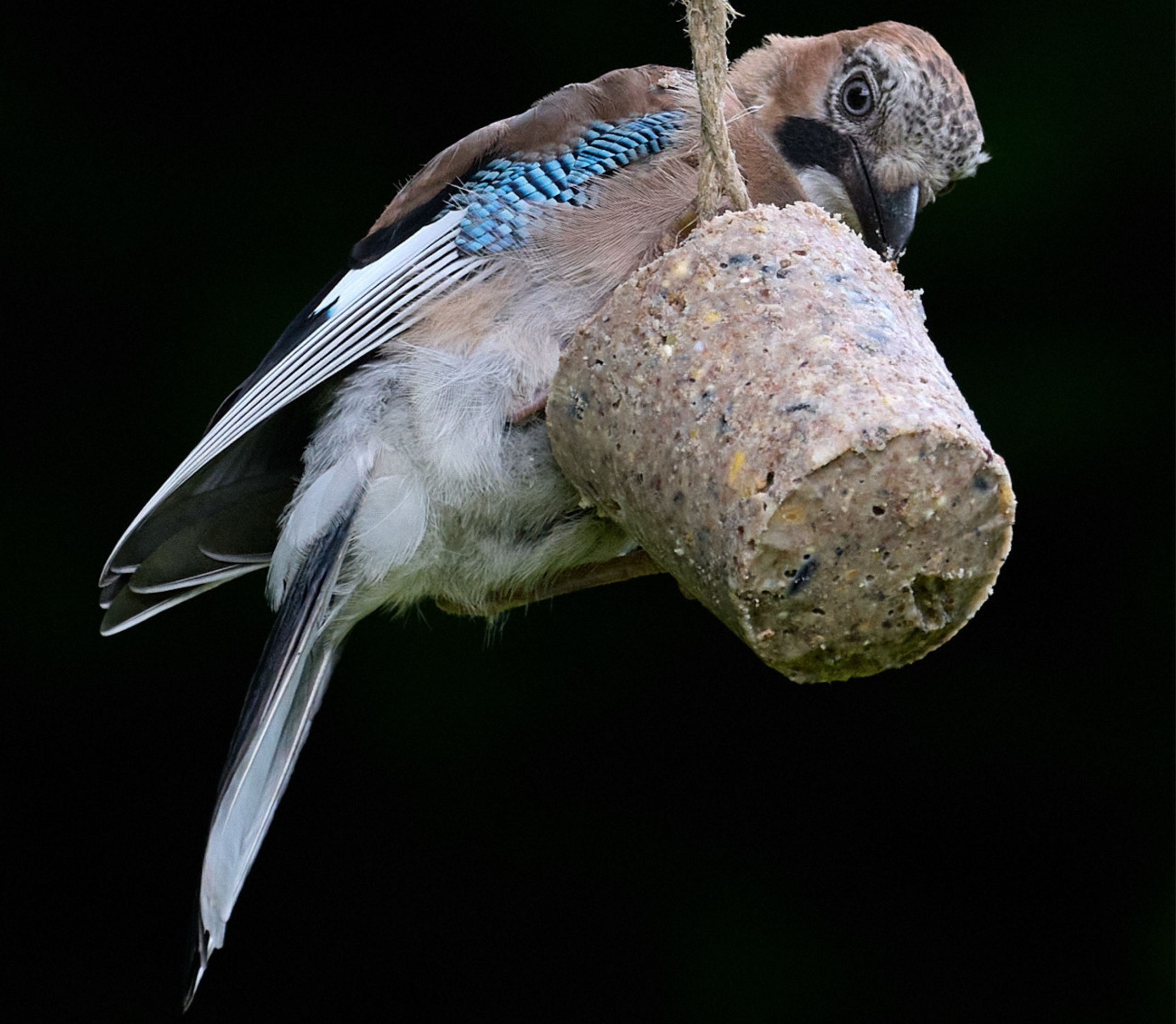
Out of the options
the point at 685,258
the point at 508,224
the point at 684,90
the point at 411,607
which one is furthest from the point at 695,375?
the point at 411,607

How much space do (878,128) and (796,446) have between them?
760 mm

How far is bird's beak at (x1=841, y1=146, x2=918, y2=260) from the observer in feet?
5.71

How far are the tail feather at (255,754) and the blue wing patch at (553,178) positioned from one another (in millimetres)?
358

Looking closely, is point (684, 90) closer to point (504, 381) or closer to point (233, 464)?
point (504, 381)

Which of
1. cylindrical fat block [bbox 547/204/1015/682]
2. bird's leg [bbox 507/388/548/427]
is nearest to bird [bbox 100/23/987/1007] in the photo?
bird's leg [bbox 507/388/548/427]

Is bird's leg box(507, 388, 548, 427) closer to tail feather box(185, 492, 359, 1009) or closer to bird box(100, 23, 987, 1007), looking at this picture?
bird box(100, 23, 987, 1007)

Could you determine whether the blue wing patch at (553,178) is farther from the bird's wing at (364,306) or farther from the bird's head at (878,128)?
the bird's head at (878,128)

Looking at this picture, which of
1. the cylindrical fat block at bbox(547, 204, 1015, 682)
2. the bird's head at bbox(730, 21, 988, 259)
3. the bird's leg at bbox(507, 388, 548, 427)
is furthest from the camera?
the bird's head at bbox(730, 21, 988, 259)

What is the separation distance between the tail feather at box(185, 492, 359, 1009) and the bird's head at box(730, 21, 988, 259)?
0.71 m

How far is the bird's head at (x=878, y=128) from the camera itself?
5.65 ft

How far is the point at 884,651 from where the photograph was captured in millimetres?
1220

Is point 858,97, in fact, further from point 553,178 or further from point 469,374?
point 469,374

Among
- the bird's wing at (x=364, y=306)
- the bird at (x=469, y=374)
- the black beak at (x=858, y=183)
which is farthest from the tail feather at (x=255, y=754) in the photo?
the black beak at (x=858, y=183)

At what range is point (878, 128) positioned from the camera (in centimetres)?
175
